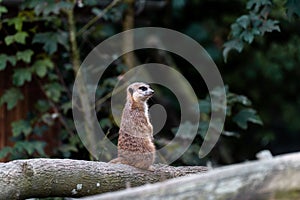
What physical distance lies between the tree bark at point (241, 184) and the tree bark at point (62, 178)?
3.04 ft

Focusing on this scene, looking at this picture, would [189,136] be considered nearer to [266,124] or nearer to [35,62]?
[35,62]

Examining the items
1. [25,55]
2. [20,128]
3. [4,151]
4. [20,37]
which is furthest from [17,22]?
[4,151]

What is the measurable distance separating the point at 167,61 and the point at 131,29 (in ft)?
2.91

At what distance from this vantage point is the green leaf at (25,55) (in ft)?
13.0

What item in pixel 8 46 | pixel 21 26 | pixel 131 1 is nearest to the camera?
pixel 21 26

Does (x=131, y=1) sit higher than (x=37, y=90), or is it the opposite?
(x=131, y=1)

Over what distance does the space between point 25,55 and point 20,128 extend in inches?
18.2

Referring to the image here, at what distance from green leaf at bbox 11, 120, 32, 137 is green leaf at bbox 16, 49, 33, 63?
0.40 metres

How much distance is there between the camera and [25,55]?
398 cm

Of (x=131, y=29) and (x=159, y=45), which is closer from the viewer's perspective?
(x=131, y=29)

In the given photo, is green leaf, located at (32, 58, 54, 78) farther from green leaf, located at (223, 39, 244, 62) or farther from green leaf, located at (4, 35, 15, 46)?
green leaf, located at (223, 39, 244, 62)

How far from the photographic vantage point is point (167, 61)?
19.7ft

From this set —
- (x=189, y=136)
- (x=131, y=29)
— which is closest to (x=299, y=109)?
(x=131, y=29)

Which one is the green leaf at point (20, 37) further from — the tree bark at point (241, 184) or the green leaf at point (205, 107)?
the tree bark at point (241, 184)
